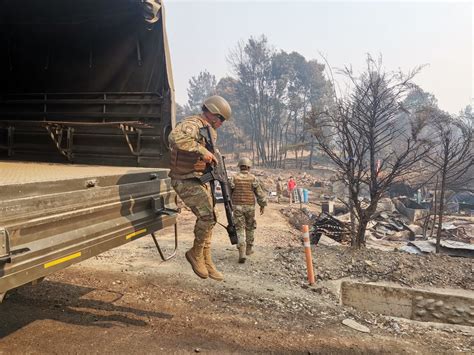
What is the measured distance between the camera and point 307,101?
42.4 meters

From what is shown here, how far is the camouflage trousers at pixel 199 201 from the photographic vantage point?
11.5 ft

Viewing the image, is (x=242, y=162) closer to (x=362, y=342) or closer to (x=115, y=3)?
(x=115, y=3)

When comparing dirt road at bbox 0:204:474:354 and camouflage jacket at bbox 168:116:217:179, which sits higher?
camouflage jacket at bbox 168:116:217:179

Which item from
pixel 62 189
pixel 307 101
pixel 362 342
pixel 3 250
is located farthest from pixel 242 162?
pixel 307 101

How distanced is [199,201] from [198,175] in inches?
10.0

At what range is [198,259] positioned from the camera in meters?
3.60

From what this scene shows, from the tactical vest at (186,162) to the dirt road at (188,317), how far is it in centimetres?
155

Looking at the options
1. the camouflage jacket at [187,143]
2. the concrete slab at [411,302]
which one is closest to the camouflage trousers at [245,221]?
the concrete slab at [411,302]

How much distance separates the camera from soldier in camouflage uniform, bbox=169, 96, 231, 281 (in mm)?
3402

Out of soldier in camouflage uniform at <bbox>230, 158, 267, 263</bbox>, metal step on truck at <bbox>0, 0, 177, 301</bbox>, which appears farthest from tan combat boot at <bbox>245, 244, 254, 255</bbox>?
metal step on truck at <bbox>0, 0, 177, 301</bbox>

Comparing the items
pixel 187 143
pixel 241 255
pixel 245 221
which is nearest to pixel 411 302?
pixel 241 255

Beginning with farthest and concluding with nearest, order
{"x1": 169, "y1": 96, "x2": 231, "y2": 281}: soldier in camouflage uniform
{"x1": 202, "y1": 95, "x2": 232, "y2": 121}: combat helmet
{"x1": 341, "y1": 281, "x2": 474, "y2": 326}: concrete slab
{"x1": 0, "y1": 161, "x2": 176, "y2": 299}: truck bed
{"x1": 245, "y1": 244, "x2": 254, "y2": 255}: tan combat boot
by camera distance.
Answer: {"x1": 245, "y1": 244, "x2": 254, "y2": 255}: tan combat boot, {"x1": 341, "y1": 281, "x2": 474, "y2": 326}: concrete slab, {"x1": 202, "y1": 95, "x2": 232, "y2": 121}: combat helmet, {"x1": 169, "y1": 96, "x2": 231, "y2": 281}: soldier in camouflage uniform, {"x1": 0, "y1": 161, "x2": 176, "y2": 299}: truck bed

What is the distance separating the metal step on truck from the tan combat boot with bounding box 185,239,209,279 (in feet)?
1.21

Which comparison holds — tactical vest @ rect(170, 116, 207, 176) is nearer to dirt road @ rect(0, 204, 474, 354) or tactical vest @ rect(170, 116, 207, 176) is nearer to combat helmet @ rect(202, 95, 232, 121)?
combat helmet @ rect(202, 95, 232, 121)
